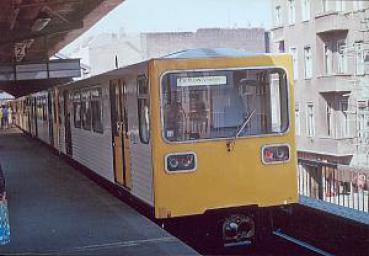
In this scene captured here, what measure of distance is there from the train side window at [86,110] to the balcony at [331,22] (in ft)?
35.9

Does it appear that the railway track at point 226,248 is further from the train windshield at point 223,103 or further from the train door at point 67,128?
the train door at point 67,128

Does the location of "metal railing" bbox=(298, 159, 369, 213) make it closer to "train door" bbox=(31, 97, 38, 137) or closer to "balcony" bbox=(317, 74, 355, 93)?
"balcony" bbox=(317, 74, 355, 93)

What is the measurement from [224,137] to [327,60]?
19215 millimetres

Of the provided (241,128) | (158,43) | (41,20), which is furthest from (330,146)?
(158,43)

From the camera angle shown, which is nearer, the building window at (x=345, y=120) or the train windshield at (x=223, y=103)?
the train windshield at (x=223, y=103)

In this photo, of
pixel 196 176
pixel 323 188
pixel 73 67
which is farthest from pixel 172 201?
pixel 73 67

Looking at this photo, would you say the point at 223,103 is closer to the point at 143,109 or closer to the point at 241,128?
the point at 241,128

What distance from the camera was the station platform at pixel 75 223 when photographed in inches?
270

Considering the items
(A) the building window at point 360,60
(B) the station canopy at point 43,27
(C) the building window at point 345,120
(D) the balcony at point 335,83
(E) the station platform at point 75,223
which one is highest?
(B) the station canopy at point 43,27

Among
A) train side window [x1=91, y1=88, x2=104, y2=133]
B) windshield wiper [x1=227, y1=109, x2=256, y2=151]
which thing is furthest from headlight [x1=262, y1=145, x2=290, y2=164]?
train side window [x1=91, y1=88, x2=104, y2=133]

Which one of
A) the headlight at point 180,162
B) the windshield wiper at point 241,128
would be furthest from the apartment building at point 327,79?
the headlight at point 180,162

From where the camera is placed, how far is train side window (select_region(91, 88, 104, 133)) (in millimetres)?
11391

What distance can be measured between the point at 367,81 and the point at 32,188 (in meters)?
15.8

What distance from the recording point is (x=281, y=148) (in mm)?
8414
